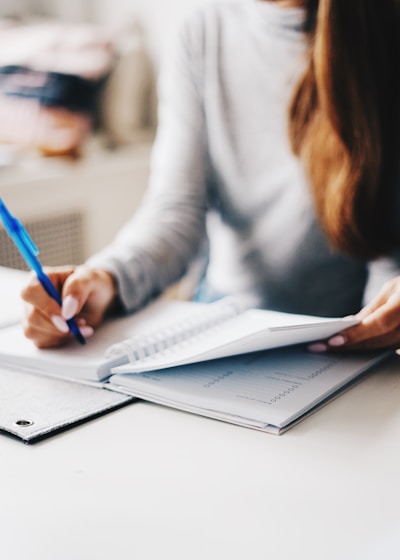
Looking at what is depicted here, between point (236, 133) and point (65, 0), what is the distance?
4.34ft

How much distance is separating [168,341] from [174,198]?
433 millimetres

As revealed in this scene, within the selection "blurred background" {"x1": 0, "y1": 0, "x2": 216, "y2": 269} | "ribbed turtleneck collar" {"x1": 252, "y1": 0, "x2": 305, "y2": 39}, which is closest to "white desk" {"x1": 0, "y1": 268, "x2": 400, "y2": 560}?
"ribbed turtleneck collar" {"x1": 252, "y1": 0, "x2": 305, "y2": 39}

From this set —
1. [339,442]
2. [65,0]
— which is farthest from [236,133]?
[65,0]

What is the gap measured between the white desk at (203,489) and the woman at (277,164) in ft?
1.02

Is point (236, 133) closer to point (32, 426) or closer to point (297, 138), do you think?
point (297, 138)

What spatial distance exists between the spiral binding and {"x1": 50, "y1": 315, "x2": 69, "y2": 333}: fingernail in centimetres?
5

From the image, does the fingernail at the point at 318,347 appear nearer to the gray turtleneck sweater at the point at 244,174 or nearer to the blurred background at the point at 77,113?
the gray turtleneck sweater at the point at 244,174

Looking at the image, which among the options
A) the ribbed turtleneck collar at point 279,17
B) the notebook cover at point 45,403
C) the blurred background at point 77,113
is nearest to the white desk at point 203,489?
the notebook cover at point 45,403

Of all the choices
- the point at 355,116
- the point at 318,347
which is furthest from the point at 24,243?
the point at 355,116

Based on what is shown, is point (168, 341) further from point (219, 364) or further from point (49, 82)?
point (49, 82)

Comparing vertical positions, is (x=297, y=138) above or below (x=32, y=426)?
above

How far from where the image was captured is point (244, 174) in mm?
1177

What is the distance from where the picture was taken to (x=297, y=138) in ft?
3.59

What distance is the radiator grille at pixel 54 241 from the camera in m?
1.91
